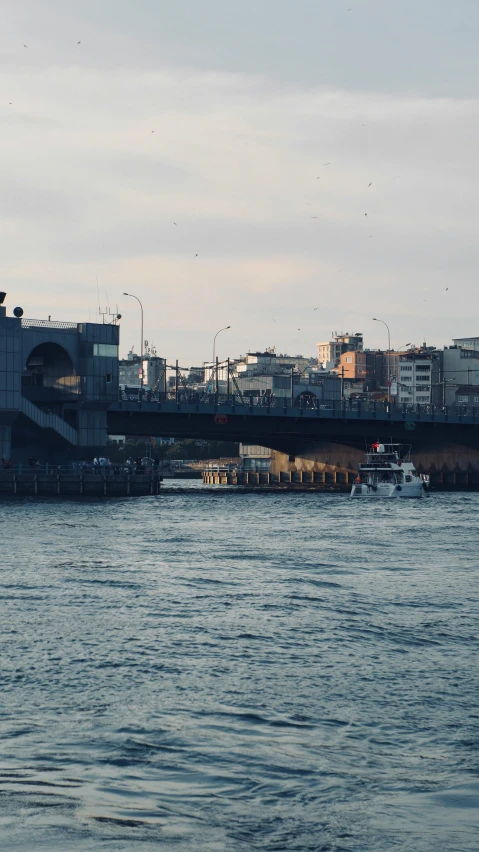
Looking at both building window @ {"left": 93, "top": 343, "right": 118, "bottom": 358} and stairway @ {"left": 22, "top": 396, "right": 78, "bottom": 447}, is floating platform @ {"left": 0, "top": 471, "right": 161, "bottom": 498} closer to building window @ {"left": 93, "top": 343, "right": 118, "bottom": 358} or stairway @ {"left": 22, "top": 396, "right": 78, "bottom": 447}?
stairway @ {"left": 22, "top": 396, "right": 78, "bottom": 447}

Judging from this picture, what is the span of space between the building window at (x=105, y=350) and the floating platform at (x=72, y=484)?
614 inches

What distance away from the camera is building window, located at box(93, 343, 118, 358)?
11550 cm

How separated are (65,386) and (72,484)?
1632cm

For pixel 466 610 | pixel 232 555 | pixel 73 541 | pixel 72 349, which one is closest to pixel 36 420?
pixel 72 349

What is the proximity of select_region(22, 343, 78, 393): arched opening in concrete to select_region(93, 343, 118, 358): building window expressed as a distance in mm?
3109

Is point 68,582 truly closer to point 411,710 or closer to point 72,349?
point 411,710

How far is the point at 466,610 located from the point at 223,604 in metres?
8.31

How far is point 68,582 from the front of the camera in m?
41.7

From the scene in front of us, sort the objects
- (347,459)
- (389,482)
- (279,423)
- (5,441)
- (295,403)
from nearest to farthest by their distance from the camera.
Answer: (5,441), (389,482), (279,423), (347,459), (295,403)

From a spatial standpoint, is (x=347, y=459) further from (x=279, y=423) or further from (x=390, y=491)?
(x=390, y=491)

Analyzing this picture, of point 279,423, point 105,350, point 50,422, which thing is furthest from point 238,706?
point 279,423

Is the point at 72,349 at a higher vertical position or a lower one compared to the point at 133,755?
higher

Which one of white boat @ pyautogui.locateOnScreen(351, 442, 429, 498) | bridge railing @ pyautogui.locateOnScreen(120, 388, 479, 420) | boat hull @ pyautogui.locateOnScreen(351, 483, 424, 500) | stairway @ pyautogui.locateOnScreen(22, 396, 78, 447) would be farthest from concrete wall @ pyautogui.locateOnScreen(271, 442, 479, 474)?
stairway @ pyautogui.locateOnScreen(22, 396, 78, 447)

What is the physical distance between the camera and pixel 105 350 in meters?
116
